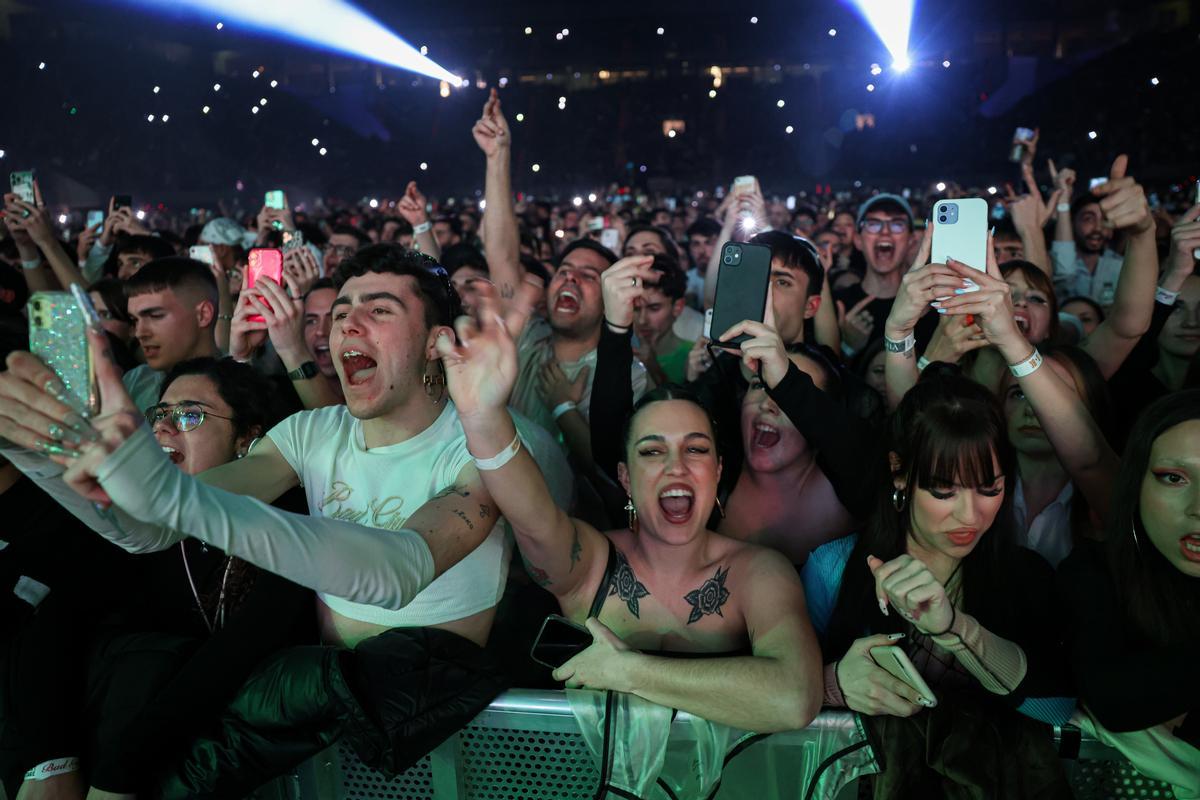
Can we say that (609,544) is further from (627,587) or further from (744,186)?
(744,186)

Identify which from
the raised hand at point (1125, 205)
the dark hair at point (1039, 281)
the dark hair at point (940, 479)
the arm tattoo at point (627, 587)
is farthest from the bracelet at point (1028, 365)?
the arm tattoo at point (627, 587)

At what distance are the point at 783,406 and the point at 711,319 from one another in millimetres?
379

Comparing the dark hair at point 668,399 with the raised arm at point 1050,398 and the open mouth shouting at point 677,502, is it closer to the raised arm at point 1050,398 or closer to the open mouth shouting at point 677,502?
the open mouth shouting at point 677,502

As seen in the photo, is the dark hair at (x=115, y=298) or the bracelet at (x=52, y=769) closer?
the bracelet at (x=52, y=769)

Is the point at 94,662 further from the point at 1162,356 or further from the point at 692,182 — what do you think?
the point at 692,182

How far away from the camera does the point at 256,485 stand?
2.60 m

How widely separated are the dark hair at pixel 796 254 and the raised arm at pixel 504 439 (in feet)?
6.06

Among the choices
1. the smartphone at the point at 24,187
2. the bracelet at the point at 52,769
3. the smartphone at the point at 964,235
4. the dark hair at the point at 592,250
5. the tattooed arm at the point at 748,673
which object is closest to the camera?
the tattooed arm at the point at 748,673

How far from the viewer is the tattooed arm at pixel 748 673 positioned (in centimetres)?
206

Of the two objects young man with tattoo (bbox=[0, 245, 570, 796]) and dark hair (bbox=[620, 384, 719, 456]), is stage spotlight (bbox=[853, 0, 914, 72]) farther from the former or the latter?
young man with tattoo (bbox=[0, 245, 570, 796])

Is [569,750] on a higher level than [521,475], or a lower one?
lower

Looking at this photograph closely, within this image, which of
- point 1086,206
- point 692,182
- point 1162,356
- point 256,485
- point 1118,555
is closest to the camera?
point 1118,555

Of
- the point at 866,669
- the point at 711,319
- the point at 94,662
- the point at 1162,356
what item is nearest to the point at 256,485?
the point at 94,662

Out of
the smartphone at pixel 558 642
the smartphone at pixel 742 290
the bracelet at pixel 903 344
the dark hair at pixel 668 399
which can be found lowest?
the smartphone at pixel 558 642
